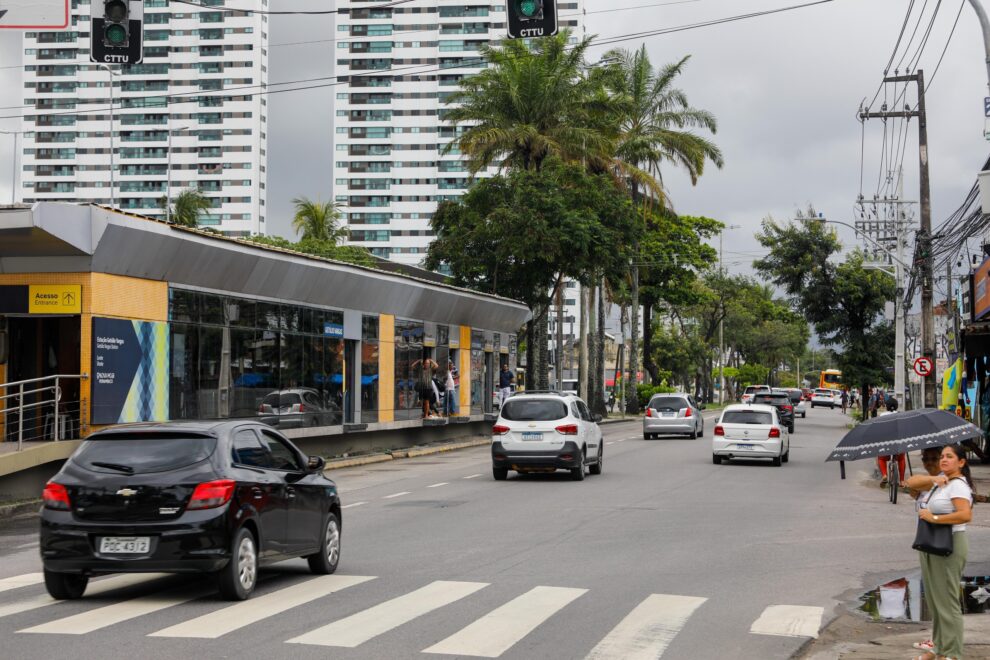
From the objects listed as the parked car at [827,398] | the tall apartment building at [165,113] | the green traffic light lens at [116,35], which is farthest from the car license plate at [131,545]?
the tall apartment building at [165,113]

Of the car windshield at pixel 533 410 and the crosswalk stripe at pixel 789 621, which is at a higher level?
the car windshield at pixel 533 410

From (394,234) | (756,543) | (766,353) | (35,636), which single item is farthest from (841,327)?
(394,234)

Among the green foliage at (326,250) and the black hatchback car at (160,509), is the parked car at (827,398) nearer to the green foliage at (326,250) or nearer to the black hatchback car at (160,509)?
the green foliage at (326,250)

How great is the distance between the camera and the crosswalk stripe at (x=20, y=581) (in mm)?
11385

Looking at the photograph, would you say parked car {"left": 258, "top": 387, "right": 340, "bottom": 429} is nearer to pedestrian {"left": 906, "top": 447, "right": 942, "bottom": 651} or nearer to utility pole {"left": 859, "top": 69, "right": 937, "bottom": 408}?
utility pole {"left": 859, "top": 69, "right": 937, "bottom": 408}

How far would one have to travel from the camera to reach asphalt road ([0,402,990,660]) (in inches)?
336

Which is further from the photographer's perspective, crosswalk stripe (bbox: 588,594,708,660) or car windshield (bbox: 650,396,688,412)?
car windshield (bbox: 650,396,688,412)

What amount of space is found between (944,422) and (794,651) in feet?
6.84

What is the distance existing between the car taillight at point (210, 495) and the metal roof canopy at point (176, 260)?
11.1 m

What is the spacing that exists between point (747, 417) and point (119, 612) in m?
21.9

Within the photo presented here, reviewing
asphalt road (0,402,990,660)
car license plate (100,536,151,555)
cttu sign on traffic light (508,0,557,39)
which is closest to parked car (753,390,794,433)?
asphalt road (0,402,990,660)

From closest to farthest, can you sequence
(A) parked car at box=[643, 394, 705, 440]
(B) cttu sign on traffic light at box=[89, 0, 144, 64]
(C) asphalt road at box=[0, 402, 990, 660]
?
1. (C) asphalt road at box=[0, 402, 990, 660]
2. (B) cttu sign on traffic light at box=[89, 0, 144, 64]
3. (A) parked car at box=[643, 394, 705, 440]

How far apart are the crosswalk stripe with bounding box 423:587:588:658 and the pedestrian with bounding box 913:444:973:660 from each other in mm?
2883

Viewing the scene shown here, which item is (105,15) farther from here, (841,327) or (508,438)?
(841,327)
